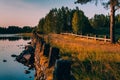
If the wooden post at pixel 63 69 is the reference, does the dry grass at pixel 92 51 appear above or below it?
below

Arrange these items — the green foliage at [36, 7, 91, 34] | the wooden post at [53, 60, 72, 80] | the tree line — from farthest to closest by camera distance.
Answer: the green foliage at [36, 7, 91, 34] → the tree line → the wooden post at [53, 60, 72, 80]

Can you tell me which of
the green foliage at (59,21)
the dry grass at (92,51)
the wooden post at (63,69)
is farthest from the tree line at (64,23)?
the wooden post at (63,69)

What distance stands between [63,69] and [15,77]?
25.3 metres

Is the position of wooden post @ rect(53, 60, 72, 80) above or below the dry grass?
above

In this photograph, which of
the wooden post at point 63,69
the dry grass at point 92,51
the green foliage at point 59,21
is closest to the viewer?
the wooden post at point 63,69

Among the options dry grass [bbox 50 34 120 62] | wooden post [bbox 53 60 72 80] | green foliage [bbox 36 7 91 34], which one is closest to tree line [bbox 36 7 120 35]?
green foliage [bbox 36 7 91 34]

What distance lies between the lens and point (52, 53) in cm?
1155

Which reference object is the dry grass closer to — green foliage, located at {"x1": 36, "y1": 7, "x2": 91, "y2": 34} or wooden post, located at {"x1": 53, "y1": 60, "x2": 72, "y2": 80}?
wooden post, located at {"x1": 53, "y1": 60, "x2": 72, "y2": 80}

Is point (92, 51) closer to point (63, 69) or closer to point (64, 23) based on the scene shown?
point (63, 69)

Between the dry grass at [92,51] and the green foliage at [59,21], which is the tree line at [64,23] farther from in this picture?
the dry grass at [92,51]

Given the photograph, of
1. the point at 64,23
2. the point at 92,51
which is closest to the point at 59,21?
the point at 64,23

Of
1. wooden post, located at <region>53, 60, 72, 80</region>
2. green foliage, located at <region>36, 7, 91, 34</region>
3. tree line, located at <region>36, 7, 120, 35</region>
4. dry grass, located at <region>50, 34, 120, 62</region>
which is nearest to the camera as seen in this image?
wooden post, located at <region>53, 60, 72, 80</region>

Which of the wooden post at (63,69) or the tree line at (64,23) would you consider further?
the tree line at (64,23)

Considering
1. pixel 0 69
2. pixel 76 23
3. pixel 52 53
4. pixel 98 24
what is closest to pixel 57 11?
pixel 98 24
